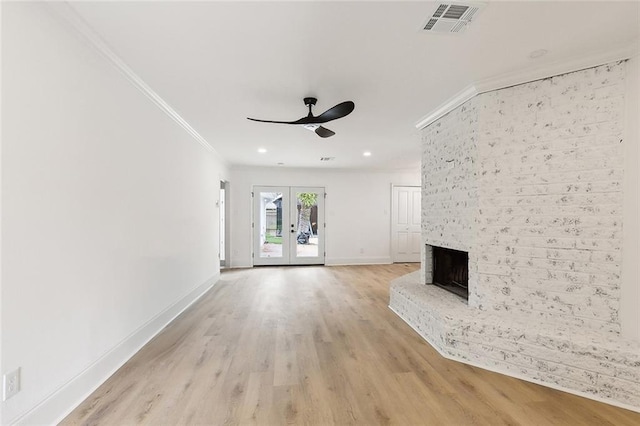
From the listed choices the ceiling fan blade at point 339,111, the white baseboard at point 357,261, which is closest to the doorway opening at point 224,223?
the white baseboard at point 357,261

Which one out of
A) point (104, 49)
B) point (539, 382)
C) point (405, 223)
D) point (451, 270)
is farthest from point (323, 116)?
point (405, 223)

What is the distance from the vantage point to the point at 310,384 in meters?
2.22

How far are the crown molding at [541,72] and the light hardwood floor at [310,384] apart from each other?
2541mm

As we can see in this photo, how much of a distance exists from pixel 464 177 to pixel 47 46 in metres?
3.42

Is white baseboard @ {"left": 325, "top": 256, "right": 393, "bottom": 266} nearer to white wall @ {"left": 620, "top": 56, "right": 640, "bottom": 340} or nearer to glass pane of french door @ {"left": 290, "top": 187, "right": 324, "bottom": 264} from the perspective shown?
glass pane of french door @ {"left": 290, "top": 187, "right": 324, "bottom": 264}

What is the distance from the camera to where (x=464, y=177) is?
9.81 feet

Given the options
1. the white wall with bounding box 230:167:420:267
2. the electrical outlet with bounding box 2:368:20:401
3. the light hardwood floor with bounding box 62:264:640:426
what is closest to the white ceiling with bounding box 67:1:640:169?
the electrical outlet with bounding box 2:368:20:401

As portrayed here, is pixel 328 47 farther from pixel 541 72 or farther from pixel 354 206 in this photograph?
pixel 354 206

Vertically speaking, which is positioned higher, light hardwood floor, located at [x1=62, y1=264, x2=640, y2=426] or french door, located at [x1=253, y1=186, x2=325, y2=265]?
french door, located at [x1=253, y1=186, x2=325, y2=265]

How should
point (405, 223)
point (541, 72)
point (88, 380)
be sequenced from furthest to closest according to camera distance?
point (405, 223) → point (541, 72) → point (88, 380)

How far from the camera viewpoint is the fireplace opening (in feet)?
11.3

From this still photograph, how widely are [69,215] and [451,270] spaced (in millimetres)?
3872

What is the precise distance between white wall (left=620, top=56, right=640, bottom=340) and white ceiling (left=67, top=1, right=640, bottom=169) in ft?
1.25

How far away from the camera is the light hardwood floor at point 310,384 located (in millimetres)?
1864
